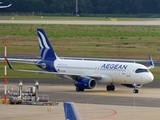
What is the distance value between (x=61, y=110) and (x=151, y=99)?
9661 millimetres

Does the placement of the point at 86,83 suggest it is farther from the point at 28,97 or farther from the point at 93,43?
the point at 93,43

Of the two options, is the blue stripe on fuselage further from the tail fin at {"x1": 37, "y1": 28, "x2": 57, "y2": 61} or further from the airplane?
the tail fin at {"x1": 37, "y1": 28, "x2": 57, "y2": 61}

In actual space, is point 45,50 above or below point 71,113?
above

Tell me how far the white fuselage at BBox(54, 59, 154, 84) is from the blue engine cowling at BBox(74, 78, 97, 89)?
40.1 inches

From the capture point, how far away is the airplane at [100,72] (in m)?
47.0

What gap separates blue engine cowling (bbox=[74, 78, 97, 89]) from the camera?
47.5 metres

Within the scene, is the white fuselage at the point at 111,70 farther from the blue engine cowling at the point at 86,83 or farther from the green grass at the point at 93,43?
the green grass at the point at 93,43

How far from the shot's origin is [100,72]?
1927 inches

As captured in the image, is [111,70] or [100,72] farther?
[100,72]

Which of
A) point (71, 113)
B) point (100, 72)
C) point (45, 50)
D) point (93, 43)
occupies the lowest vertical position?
point (93, 43)

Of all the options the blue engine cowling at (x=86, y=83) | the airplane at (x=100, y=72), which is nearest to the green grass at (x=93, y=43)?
the airplane at (x=100, y=72)

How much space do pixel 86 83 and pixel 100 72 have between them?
2153 millimetres

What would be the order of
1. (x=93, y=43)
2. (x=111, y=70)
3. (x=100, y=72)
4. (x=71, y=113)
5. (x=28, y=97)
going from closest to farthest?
(x=71, y=113) → (x=28, y=97) → (x=111, y=70) → (x=100, y=72) → (x=93, y=43)

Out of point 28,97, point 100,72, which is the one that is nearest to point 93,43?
point 100,72
